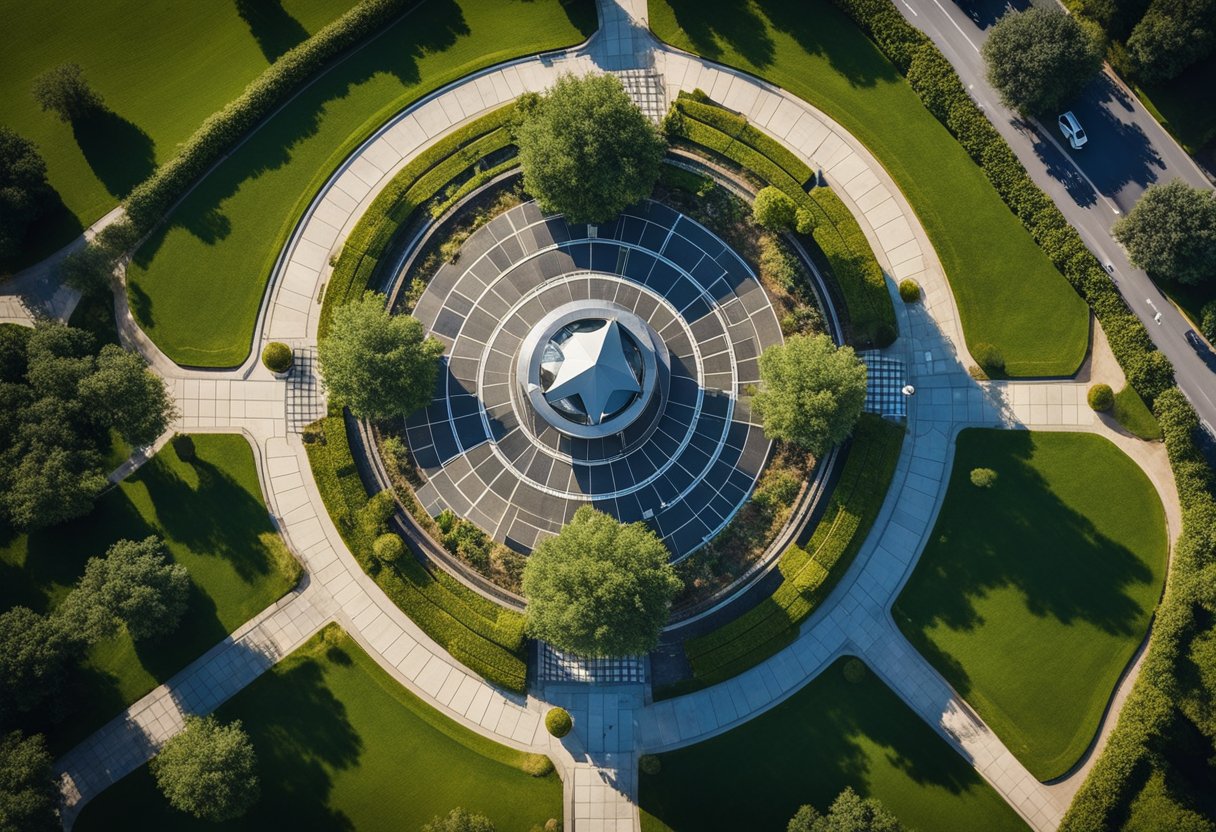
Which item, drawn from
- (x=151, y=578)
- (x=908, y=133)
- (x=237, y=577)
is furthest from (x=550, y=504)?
(x=908, y=133)

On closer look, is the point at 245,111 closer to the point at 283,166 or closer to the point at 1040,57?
the point at 283,166

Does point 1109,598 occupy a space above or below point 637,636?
below

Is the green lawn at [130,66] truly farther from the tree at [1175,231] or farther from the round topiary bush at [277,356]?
the tree at [1175,231]

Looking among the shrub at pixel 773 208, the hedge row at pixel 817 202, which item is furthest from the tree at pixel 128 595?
the hedge row at pixel 817 202

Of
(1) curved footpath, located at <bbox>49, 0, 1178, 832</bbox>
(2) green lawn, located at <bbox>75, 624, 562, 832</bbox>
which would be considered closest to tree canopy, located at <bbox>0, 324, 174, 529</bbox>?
(1) curved footpath, located at <bbox>49, 0, 1178, 832</bbox>

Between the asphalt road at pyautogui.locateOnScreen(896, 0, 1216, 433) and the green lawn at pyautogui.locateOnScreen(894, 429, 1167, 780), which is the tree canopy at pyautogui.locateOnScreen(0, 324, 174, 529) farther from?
the asphalt road at pyautogui.locateOnScreen(896, 0, 1216, 433)

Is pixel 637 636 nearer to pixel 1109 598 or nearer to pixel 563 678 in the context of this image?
pixel 563 678

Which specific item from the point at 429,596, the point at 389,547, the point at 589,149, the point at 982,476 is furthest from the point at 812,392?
the point at 389,547
